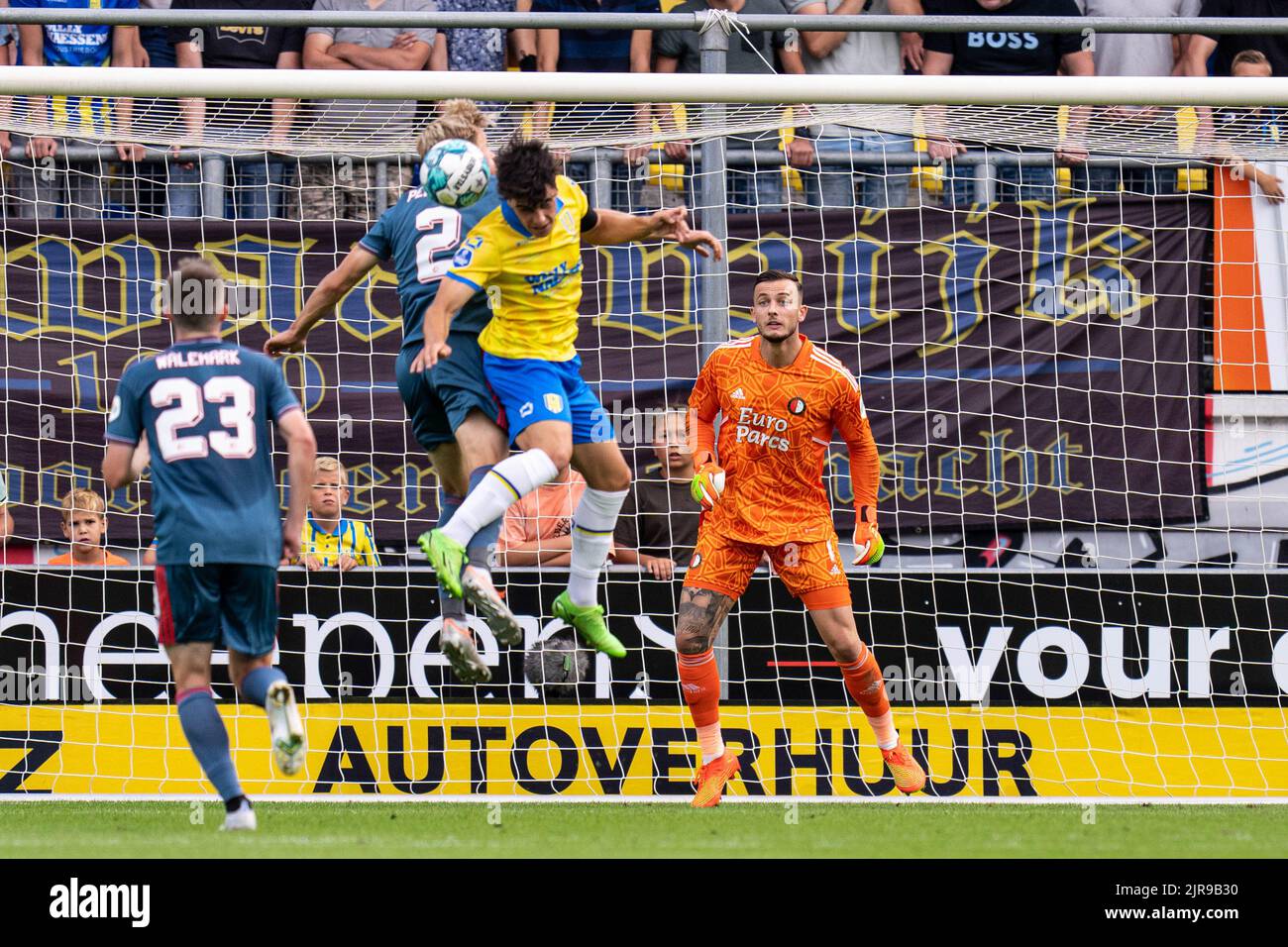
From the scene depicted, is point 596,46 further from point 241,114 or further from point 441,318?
point 441,318

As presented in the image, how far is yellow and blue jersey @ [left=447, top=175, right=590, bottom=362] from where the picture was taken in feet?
25.1

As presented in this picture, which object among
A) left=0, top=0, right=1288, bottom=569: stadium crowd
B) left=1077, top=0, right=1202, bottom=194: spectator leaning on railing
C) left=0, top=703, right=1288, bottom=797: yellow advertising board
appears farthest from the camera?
left=1077, top=0, right=1202, bottom=194: spectator leaning on railing

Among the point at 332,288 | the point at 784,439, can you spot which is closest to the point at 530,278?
the point at 332,288

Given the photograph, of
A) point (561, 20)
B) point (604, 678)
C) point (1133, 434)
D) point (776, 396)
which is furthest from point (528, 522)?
point (1133, 434)

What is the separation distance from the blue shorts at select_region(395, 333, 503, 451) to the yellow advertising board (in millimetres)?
2174

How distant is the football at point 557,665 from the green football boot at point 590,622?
143cm

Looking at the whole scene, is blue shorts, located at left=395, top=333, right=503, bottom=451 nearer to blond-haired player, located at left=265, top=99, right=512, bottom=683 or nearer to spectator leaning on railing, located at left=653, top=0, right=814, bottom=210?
blond-haired player, located at left=265, top=99, right=512, bottom=683

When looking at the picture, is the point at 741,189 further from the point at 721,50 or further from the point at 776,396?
the point at 776,396

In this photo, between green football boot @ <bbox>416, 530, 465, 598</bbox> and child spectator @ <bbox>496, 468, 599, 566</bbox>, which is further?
child spectator @ <bbox>496, 468, 599, 566</bbox>

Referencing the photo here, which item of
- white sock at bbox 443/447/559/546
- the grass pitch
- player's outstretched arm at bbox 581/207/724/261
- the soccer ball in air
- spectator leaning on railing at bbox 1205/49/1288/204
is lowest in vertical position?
the grass pitch

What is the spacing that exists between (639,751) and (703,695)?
100 cm

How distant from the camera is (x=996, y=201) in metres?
10.4

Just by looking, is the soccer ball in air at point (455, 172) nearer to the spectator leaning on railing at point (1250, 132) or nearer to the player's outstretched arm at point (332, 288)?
the player's outstretched arm at point (332, 288)

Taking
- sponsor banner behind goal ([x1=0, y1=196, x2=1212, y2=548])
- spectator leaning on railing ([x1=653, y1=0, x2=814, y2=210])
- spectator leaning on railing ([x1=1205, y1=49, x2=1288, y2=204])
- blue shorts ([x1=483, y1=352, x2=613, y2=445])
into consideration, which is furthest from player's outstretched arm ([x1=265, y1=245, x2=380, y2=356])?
spectator leaning on railing ([x1=1205, y1=49, x2=1288, y2=204])
